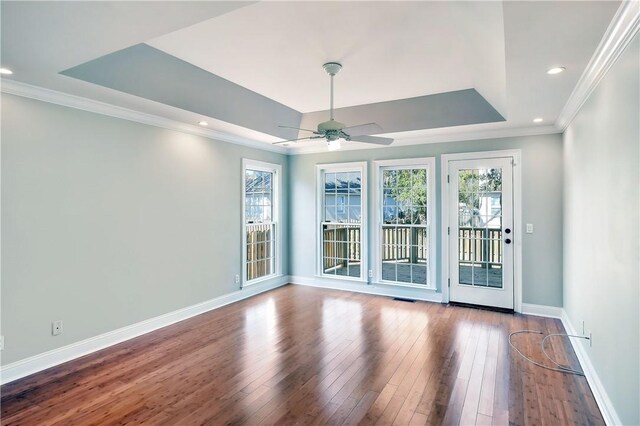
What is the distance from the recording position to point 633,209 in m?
1.89

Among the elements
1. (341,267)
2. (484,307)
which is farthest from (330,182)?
(484,307)

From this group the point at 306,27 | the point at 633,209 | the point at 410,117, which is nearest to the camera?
the point at 633,209

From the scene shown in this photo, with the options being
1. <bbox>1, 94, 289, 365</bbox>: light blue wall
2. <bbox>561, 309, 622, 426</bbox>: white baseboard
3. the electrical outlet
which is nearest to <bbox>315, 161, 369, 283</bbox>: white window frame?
<bbox>1, 94, 289, 365</bbox>: light blue wall

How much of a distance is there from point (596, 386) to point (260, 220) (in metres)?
4.71

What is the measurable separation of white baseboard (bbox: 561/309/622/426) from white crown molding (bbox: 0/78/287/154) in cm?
479

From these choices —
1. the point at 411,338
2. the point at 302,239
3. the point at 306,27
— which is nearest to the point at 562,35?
the point at 306,27

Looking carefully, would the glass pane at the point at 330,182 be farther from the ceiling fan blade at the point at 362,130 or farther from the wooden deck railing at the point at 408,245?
the ceiling fan blade at the point at 362,130

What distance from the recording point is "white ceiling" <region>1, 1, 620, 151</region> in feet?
6.27

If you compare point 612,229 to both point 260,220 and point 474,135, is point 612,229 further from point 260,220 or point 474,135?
point 260,220

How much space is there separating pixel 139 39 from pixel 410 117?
10.9ft

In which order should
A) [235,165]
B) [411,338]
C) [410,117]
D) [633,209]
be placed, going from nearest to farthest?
[633,209] → [411,338] → [410,117] → [235,165]

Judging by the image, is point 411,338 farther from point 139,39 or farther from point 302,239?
point 139,39

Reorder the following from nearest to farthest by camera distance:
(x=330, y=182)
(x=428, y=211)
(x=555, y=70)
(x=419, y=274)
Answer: (x=555, y=70), (x=428, y=211), (x=419, y=274), (x=330, y=182)

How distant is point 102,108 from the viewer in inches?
139
